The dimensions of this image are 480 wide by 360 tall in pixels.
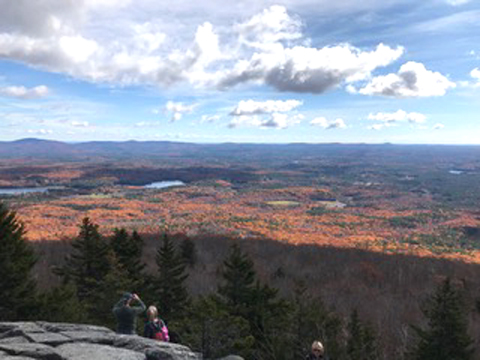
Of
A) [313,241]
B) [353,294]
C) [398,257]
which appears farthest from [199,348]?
[313,241]

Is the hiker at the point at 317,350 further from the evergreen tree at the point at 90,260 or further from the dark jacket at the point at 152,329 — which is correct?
the evergreen tree at the point at 90,260

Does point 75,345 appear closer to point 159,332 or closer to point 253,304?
point 159,332

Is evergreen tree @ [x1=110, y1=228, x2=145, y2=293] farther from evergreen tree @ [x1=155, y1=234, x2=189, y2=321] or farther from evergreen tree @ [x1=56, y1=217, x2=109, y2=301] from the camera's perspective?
evergreen tree @ [x1=155, y1=234, x2=189, y2=321]

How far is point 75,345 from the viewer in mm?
13469

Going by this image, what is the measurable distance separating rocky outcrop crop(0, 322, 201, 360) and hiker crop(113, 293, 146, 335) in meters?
0.57

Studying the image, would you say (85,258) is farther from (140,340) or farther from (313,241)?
(313,241)

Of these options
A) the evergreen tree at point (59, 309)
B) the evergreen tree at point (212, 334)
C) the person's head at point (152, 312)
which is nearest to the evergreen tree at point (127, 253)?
the evergreen tree at point (59, 309)

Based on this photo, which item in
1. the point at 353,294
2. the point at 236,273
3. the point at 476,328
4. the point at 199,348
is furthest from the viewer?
the point at 353,294

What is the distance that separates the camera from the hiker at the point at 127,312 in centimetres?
1518

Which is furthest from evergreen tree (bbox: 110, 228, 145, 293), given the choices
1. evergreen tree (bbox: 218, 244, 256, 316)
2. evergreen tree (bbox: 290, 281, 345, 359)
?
evergreen tree (bbox: 290, 281, 345, 359)

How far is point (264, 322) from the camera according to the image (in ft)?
93.8

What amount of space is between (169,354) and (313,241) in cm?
14952

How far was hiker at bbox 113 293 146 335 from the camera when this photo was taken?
15180mm

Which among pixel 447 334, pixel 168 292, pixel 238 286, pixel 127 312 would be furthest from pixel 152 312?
pixel 447 334
